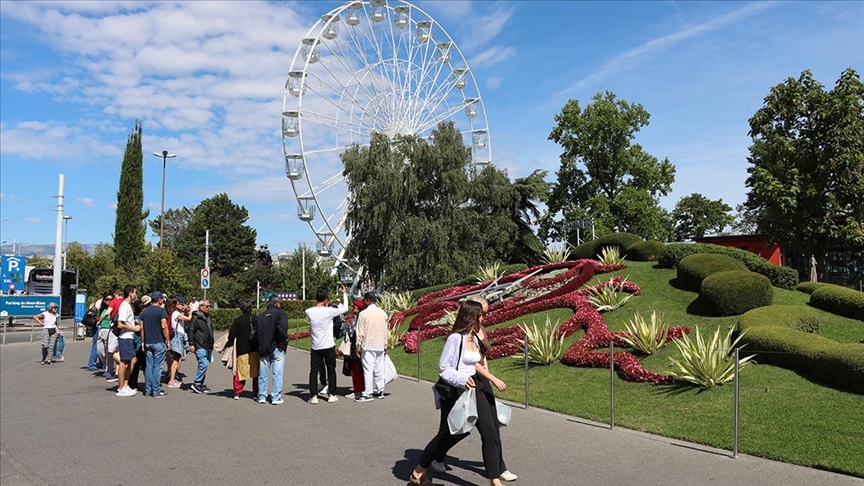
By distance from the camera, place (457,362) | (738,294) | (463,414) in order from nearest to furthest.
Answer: (463,414), (457,362), (738,294)

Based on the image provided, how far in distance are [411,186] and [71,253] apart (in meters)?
62.7

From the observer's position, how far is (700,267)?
61.2 ft

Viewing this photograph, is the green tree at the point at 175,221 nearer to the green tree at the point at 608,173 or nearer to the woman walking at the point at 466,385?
the green tree at the point at 608,173

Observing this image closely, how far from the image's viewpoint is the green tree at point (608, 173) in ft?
157

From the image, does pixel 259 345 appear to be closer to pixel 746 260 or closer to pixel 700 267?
pixel 700 267

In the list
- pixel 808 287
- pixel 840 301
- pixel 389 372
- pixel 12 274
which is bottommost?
pixel 389 372

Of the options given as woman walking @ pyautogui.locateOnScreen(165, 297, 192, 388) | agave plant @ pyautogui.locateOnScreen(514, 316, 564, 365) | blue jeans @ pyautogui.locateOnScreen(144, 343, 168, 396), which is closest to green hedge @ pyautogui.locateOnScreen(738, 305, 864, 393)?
agave plant @ pyautogui.locateOnScreen(514, 316, 564, 365)

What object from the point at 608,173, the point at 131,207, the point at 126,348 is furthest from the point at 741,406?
the point at 131,207

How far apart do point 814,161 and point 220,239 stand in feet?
248

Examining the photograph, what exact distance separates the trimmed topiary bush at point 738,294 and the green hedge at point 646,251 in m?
8.36

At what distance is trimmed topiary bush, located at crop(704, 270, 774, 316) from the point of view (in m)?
15.5

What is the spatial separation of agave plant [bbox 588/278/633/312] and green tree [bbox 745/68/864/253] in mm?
9982

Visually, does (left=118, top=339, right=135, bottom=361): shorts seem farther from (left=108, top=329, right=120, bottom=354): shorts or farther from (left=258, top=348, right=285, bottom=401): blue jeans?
(left=258, top=348, right=285, bottom=401): blue jeans

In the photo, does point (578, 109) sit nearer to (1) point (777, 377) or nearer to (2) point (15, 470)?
(1) point (777, 377)
